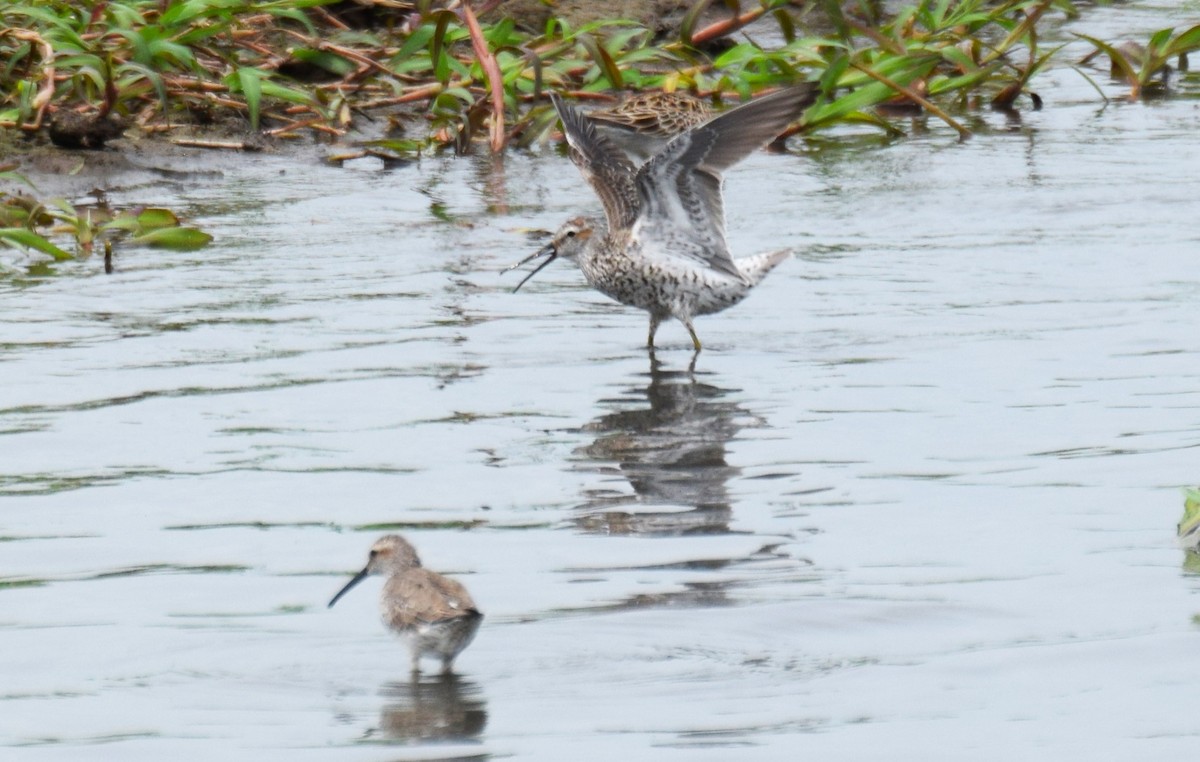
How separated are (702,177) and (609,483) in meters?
3.28

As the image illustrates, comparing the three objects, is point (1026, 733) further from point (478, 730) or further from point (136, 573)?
point (136, 573)

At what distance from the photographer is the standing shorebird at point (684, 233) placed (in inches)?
432

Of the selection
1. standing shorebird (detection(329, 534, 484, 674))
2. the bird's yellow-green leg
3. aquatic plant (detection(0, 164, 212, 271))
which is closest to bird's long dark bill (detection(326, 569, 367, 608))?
standing shorebird (detection(329, 534, 484, 674))

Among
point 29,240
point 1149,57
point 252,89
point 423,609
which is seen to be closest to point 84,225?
point 29,240

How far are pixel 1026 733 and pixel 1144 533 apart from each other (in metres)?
1.87

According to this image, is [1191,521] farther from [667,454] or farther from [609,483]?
[667,454]

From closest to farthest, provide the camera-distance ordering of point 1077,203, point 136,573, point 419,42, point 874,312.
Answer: point 136,573 → point 874,312 → point 1077,203 → point 419,42

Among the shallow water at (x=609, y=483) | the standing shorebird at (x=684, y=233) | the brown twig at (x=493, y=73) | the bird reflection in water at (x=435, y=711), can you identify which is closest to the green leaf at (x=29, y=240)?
the shallow water at (x=609, y=483)

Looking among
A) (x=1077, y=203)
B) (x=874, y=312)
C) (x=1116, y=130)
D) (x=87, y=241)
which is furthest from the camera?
(x=1116, y=130)

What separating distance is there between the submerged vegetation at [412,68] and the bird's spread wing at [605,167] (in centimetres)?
251

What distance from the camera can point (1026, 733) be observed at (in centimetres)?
564

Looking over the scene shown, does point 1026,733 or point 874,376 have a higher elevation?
point 1026,733

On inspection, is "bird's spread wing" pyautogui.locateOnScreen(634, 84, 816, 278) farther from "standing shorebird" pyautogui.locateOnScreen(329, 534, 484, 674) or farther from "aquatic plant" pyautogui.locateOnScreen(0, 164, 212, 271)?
"standing shorebird" pyautogui.locateOnScreen(329, 534, 484, 674)

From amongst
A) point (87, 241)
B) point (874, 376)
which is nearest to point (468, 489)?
point (874, 376)
